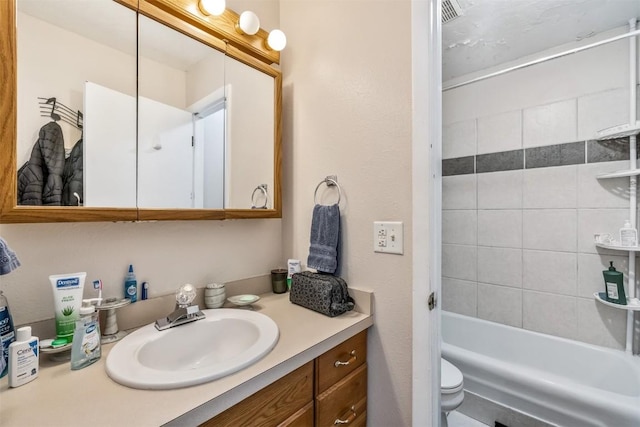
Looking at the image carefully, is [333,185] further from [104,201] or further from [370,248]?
[104,201]

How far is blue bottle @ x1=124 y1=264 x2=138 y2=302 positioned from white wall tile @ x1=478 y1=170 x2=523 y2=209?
2273 millimetres

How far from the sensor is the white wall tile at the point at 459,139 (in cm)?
223

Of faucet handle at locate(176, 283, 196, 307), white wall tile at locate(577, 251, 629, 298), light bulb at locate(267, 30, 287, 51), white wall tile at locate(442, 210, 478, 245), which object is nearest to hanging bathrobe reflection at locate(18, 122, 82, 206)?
faucet handle at locate(176, 283, 196, 307)

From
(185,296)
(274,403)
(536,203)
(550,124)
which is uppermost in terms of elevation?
(550,124)

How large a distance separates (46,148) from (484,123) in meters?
2.54

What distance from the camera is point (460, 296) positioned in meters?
2.28

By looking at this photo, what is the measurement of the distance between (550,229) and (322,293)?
177 cm

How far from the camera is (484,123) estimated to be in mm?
2174

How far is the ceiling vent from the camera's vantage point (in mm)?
1448

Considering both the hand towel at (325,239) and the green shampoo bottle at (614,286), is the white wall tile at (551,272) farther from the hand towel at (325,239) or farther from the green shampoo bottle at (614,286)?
the hand towel at (325,239)

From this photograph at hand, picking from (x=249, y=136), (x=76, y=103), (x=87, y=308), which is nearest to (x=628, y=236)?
(x=249, y=136)

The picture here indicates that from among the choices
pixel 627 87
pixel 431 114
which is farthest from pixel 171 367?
pixel 627 87

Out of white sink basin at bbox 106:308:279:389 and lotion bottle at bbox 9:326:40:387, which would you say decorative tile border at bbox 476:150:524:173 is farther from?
lotion bottle at bbox 9:326:40:387

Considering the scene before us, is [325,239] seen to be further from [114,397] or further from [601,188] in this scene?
[601,188]
